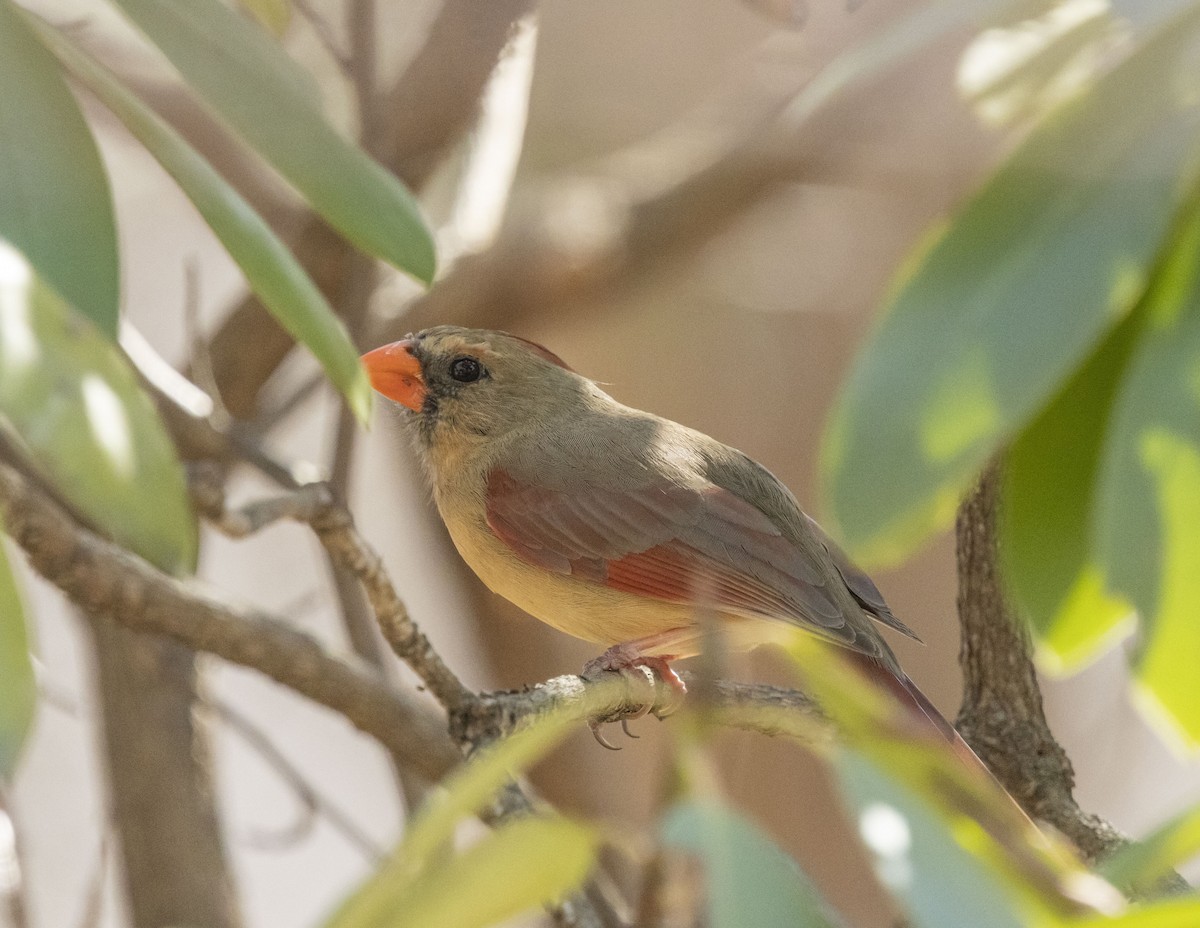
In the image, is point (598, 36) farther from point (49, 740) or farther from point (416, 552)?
point (49, 740)

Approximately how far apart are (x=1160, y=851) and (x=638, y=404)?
402 cm

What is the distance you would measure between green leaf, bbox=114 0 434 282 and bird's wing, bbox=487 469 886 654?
45.7 inches

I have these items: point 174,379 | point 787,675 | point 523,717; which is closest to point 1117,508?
point 523,717

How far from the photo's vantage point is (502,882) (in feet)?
3.63

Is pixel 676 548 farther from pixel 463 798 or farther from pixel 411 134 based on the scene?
pixel 463 798

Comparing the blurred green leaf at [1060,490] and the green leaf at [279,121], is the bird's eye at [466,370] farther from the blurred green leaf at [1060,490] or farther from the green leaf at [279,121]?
the blurred green leaf at [1060,490]

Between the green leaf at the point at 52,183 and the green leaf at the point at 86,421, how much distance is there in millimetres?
32

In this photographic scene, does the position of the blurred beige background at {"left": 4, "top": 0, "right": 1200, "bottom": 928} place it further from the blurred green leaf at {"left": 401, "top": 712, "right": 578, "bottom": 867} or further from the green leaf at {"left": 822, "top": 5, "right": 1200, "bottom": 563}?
the blurred green leaf at {"left": 401, "top": 712, "right": 578, "bottom": 867}

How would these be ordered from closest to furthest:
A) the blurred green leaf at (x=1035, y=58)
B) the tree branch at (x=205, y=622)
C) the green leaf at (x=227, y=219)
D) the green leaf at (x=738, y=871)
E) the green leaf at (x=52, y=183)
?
the green leaf at (x=738, y=871) → the green leaf at (x=52, y=183) → the green leaf at (x=227, y=219) → the blurred green leaf at (x=1035, y=58) → the tree branch at (x=205, y=622)

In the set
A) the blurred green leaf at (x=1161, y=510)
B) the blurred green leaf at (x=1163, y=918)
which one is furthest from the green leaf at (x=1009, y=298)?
the blurred green leaf at (x=1163, y=918)

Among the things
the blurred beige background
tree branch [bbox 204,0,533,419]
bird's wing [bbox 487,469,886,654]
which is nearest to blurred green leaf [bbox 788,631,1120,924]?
bird's wing [bbox 487,469,886,654]

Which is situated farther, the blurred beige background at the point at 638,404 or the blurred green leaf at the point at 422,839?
the blurred beige background at the point at 638,404

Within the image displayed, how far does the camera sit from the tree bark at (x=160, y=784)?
10.4 feet

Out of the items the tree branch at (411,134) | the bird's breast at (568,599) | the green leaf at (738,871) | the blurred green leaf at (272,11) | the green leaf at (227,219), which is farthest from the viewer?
the tree branch at (411,134)
